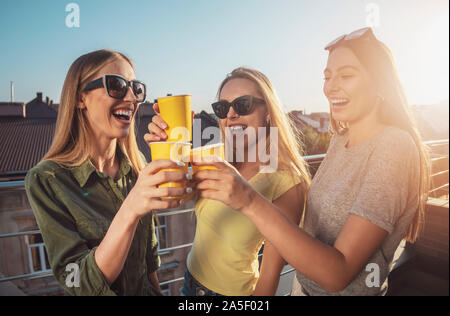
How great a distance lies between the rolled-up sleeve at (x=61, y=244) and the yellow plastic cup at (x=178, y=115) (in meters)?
0.57

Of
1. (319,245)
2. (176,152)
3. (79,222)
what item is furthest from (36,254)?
(319,245)

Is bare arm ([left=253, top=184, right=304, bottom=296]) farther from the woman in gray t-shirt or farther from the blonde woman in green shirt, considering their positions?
the blonde woman in green shirt

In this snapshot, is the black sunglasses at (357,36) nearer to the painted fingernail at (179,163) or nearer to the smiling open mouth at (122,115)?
the painted fingernail at (179,163)

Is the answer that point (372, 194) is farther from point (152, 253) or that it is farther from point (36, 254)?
point (36, 254)

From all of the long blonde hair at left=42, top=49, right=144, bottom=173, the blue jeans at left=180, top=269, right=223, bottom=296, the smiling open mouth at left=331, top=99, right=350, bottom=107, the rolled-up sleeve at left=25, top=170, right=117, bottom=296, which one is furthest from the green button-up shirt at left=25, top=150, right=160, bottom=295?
the smiling open mouth at left=331, top=99, right=350, bottom=107

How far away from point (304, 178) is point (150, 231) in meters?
1.00

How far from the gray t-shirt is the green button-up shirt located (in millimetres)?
876

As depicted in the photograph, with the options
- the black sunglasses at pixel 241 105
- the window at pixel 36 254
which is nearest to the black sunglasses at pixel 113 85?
the black sunglasses at pixel 241 105

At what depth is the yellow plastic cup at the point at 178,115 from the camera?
37.5 inches

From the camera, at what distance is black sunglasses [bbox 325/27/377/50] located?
3.69 feet

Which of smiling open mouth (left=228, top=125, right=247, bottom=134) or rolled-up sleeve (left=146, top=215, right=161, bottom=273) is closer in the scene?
rolled-up sleeve (left=146, top=215, right=161, bottom=273)

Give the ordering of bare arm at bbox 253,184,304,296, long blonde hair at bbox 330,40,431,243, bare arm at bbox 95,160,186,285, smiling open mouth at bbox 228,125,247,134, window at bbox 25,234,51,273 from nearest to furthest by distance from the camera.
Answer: bare arm at bbox 95,160,186,285 < long blonde hair at bbox 330,40,431,243 < bare arm at bbox 253,184,304,296 < smiling open mouth at bbox 228,125,247,134 < window at bbox 25,234,51,273

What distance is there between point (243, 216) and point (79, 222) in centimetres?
80

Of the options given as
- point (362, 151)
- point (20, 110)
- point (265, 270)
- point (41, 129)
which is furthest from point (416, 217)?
point (20, 110)
